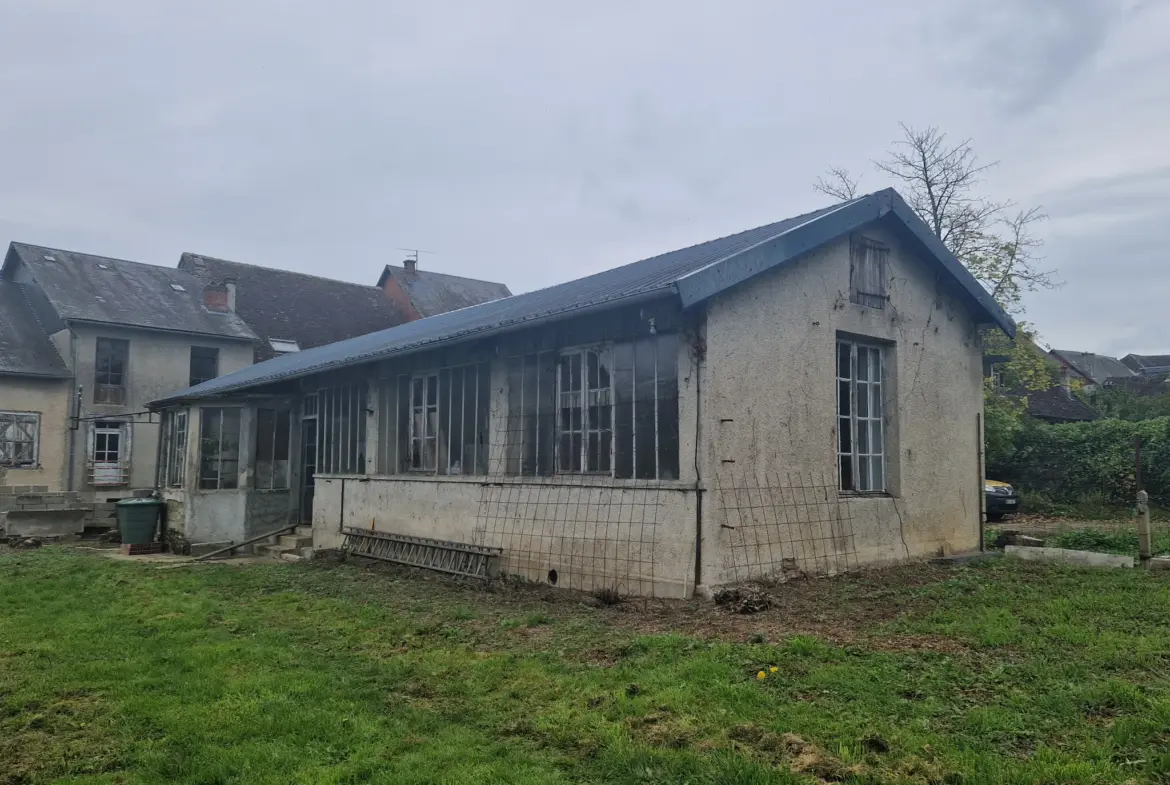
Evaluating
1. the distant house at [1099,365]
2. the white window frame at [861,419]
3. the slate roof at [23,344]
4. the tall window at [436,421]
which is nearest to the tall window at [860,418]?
the white window frame at [861,419]

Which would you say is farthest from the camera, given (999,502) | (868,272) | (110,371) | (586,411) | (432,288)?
(432,288)

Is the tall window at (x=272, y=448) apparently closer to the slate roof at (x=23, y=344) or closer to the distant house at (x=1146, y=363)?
the slate roof at (x=23, y=344)

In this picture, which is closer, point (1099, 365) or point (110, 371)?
point (110, 371)

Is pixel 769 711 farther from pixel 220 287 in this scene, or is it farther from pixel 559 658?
pixel 220 287

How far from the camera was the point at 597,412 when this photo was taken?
9.05 m

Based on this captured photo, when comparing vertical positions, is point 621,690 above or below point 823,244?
below

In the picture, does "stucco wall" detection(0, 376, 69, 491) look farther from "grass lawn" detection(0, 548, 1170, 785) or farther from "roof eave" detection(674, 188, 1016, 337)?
"roof eave" detection(674, 188, 1016, 337)

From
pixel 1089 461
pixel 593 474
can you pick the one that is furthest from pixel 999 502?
pixel 593 474

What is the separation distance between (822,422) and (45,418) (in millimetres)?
22286

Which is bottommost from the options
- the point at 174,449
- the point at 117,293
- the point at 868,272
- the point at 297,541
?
the point at 297,541

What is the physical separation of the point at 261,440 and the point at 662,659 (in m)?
12.8

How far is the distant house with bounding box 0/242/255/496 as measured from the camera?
2233 cm

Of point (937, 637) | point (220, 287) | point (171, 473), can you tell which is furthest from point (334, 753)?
point (220, 287)

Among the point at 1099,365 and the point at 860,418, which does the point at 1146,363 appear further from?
the point at 860,418
